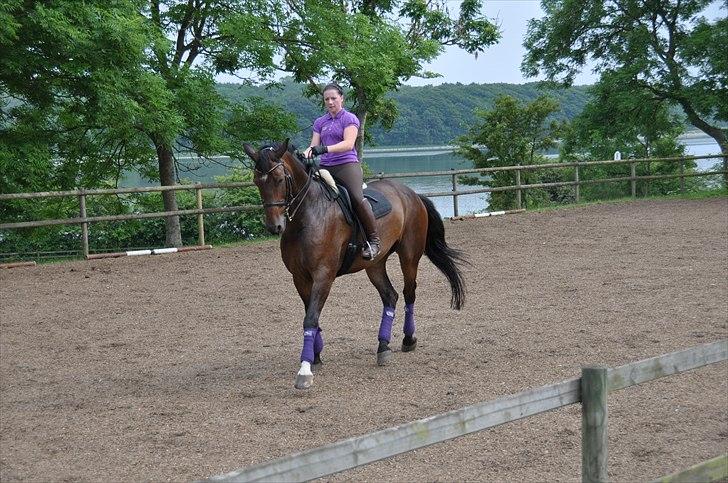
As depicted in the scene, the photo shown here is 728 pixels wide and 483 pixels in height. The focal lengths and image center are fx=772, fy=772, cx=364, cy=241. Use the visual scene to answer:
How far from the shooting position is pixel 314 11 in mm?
18359

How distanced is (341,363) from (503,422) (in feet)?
14.7

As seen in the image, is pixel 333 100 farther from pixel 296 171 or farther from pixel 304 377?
pixel 304 377

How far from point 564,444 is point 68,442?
343 centimetres

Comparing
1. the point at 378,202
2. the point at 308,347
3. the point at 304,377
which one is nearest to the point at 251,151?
the point at 378,202

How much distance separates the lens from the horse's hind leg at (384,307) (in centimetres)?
744

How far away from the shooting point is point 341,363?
7520 millimetres

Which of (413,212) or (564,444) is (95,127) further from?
(564,444)

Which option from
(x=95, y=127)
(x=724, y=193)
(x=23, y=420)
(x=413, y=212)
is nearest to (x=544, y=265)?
(x=413, y=212)

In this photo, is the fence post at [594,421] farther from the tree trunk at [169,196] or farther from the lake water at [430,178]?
the lake water at [430,178]

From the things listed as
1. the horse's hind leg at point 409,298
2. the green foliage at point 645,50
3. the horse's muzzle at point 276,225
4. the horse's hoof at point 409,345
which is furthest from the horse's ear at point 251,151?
the green foliage at point 645,50

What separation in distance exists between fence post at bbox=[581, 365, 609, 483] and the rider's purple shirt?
4.23 meters

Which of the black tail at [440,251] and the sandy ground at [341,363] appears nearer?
the sandy ground at [341,363]

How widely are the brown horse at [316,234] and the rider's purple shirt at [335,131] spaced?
0.86 feet

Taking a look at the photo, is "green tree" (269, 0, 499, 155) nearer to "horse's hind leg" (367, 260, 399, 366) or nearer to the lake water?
the lake water
